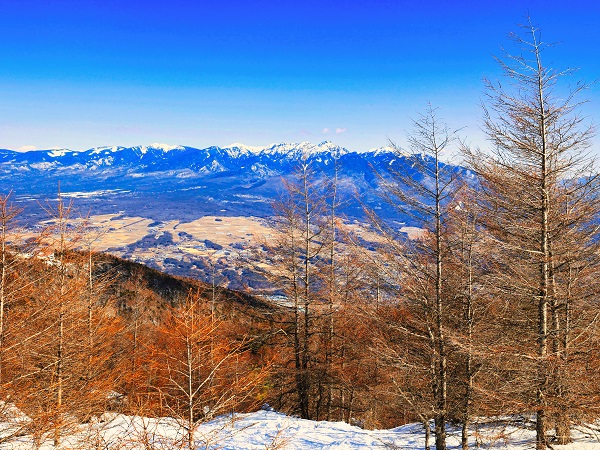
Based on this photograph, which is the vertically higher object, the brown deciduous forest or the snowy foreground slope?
the brown deciduous forest

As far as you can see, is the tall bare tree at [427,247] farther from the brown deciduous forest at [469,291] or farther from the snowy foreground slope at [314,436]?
the snowy foreground slope at [314,436]

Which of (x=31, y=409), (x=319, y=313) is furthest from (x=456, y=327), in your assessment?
(x=31, y=409)

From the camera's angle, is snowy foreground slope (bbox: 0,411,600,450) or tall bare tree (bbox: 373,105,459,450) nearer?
tall bare tree (bbox: 373,105,459,450)

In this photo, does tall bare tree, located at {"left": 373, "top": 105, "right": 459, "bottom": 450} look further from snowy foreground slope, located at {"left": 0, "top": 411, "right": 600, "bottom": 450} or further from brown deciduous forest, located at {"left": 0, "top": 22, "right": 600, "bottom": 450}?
snowy foreground slope, located at {"left": 0, "top": 411, "right": 600, "bottom": 450}

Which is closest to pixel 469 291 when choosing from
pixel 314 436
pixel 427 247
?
pixel 427 247

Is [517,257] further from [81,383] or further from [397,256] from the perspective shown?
[81,383]

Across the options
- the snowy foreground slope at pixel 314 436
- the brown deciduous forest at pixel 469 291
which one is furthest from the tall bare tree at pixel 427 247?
the snowy foreground slope at pixel 314 436

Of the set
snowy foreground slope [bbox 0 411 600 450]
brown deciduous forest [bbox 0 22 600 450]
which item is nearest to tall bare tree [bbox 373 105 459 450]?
brown deciduous forest [bbox 0 22 600 450]

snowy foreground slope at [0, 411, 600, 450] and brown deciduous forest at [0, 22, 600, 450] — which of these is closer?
brown deciduous forest at [0, 22, 600, 450]

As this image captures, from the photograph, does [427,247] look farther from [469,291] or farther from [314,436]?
[314,436]

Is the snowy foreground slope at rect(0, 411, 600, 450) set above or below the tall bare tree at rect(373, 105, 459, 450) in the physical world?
below

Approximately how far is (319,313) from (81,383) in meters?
7.68

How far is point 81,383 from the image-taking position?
424 inches

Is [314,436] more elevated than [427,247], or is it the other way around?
[427,247]
